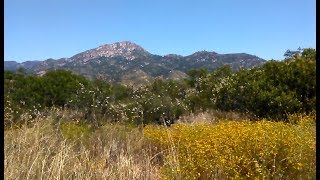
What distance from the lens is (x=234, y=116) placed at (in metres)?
13.6

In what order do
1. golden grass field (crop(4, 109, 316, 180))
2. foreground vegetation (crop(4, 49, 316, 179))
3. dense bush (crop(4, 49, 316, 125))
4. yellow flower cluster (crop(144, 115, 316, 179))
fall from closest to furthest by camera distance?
1. golden grass field (crop(4, 109, 316, 180))
2. foreground vegetation (crop(4, 49, 316, 179))
3. yellow flower cluster (crop(144, 115, 316, 179))
4. dense bush (crop(4, 49, 316, 125))

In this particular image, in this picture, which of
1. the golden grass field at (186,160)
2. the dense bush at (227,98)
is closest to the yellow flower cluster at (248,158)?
the golden grass field at (186,160)

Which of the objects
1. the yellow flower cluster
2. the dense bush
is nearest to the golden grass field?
the yellow flower cluster

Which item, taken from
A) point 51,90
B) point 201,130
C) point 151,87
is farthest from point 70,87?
point 201,130

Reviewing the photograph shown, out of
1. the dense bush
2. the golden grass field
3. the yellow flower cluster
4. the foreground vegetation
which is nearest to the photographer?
the golden grass field

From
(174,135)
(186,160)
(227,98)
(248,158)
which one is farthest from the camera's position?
(227,98)

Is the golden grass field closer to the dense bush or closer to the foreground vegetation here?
the foreground vegetation

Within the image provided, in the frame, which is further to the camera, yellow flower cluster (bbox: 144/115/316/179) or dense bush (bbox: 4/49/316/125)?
dense bush (bbox: 4/49/316/125)

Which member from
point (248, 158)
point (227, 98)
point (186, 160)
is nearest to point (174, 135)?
point (248, 158)

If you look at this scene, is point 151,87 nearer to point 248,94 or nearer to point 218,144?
point 248,94

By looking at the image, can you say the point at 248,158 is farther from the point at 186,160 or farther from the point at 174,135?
the point at 174,135

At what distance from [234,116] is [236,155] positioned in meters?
9.30

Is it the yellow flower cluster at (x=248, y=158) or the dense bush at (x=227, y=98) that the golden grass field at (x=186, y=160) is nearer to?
the yellow flower cluster at (x=248, y=158)

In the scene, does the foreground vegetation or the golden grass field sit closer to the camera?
the golden grass field
